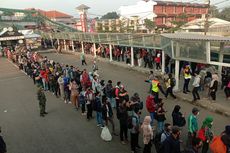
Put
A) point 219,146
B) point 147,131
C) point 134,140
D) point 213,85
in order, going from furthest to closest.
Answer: point 213,85 < point 134,140 < point 147,131 < point 219,146

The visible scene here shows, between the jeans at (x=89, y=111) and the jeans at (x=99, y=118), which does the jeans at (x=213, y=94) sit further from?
the jeans at (x=89, y=111)

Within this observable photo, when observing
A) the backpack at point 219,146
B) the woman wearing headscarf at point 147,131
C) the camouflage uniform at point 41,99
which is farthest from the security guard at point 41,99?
the backpack at point 219,146

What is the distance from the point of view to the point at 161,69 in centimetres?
1741

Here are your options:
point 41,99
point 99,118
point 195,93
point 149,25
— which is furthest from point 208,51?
point 149,25

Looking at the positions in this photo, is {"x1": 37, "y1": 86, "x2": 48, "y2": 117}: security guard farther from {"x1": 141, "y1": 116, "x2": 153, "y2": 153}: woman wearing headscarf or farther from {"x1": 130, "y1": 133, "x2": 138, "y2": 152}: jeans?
{"x1": 141, "y1": 116, "x2": 153, "y2": 153}: woman wearing headscarf

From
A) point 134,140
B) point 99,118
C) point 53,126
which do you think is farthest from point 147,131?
point 53,126

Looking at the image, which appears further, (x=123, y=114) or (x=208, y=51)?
(x=208, y=51)

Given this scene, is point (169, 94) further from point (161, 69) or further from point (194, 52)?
point (161, 69)

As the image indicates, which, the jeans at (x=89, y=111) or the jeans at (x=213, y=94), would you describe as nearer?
the jeans at (x=89, y=111)

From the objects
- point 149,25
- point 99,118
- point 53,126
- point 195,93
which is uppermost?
point 149,25

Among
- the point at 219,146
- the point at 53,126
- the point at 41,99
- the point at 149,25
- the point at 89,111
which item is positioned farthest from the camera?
the point at 149,25

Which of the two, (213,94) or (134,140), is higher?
(213,94)

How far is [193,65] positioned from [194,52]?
14.0 ft

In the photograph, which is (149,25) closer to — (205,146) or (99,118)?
(99,118)
